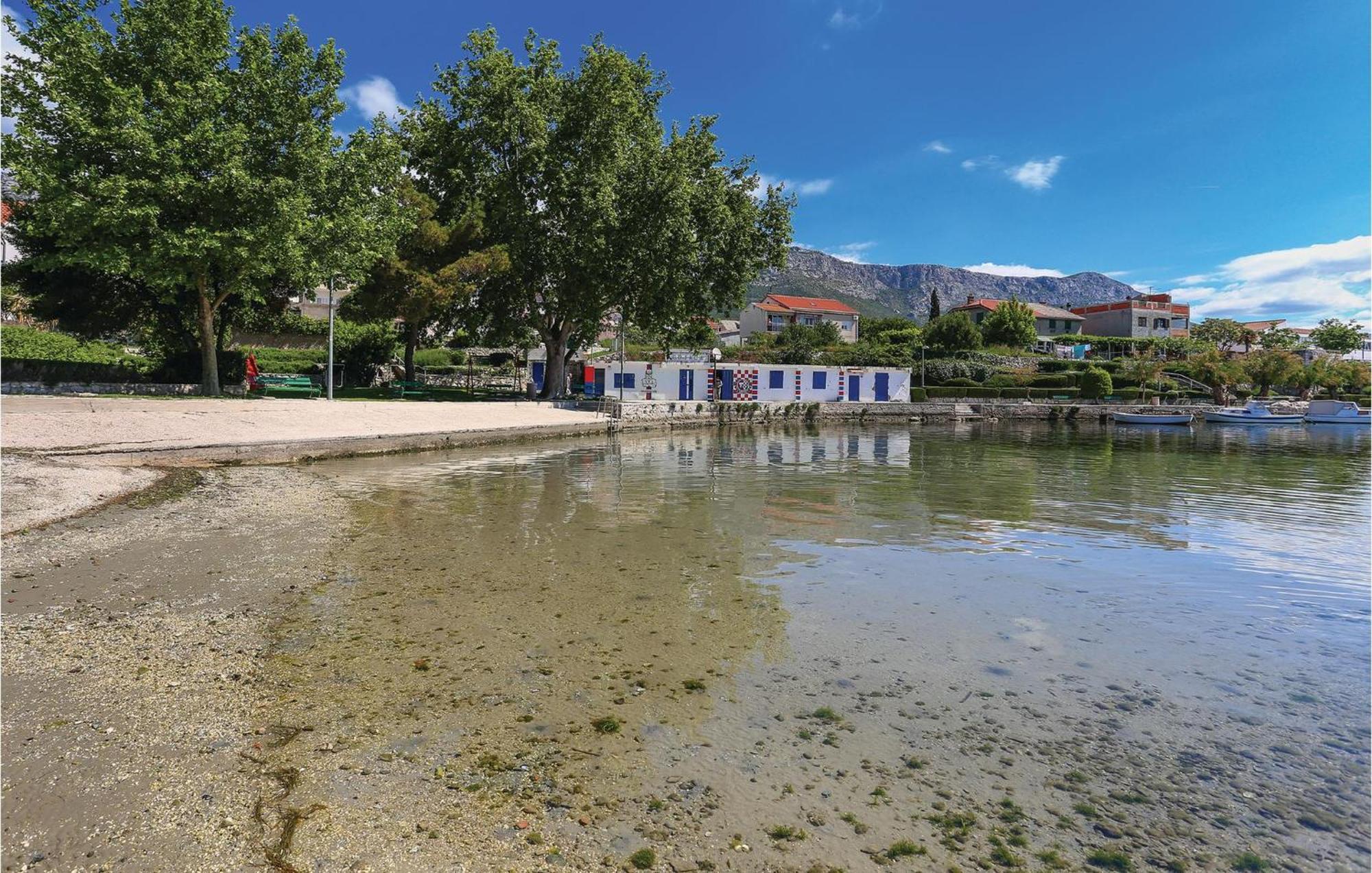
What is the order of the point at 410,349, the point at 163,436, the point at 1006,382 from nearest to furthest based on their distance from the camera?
1. the point at 163,436
2. the point at 410,349
3. the point at 1006,382

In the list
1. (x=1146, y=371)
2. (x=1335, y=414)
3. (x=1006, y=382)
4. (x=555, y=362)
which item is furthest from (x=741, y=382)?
(x=1335, y=414)

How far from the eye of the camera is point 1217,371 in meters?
57.4

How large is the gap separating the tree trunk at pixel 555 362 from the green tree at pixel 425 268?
5165mm

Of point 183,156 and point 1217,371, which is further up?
point 183,156

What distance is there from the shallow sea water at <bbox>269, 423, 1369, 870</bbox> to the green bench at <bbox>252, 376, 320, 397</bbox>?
20564 mm

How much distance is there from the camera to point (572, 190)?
33.2 m

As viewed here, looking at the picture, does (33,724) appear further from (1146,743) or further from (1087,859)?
(1146,743)

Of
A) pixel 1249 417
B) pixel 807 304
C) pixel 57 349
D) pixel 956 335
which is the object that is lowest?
pixel 1249 417

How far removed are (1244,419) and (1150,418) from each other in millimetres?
9892

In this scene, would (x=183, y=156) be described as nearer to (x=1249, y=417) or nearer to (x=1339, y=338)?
(x=1249, y=417)

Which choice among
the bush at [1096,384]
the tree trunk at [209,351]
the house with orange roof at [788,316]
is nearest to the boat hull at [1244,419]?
the bush at [1096,384]

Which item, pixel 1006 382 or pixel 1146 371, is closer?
pixel 1146 371

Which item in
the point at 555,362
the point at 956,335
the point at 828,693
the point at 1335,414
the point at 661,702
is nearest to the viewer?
the point at 661,702

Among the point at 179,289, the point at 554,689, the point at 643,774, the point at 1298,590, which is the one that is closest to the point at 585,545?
the point at 554,689
